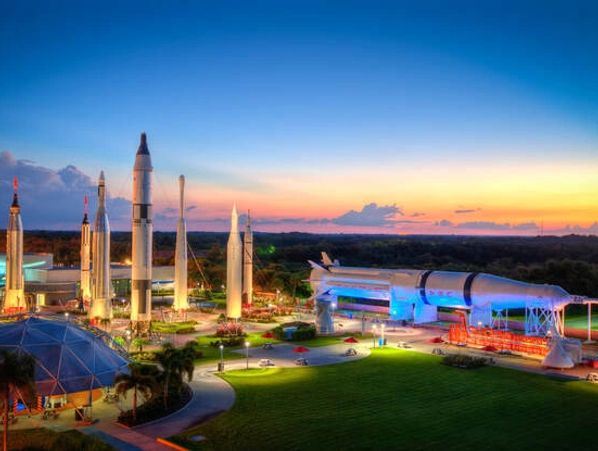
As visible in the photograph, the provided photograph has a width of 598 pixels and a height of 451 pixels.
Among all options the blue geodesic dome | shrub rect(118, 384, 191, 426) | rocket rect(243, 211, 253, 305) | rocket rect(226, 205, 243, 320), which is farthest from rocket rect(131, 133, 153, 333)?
shrub rect(118, 384, 191, 426)

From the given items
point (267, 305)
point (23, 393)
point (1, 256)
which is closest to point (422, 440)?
point (23, 393)

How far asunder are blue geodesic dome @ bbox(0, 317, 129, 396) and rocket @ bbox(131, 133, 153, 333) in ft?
54.5

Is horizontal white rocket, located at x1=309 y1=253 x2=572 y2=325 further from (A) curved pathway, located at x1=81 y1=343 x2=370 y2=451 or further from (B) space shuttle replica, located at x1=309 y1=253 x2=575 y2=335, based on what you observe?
(A) curved pathway, located at x1=81 y1=343 x2=370 y2=451

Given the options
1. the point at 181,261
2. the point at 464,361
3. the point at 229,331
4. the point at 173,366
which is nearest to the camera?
the point at 173,366

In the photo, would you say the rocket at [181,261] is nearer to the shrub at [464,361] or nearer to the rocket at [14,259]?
the rocket at [14,259]

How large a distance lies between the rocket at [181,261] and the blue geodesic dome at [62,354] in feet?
86.8

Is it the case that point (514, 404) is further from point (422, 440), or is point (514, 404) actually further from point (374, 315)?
point (374, 315)

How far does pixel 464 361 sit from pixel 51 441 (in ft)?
81.3

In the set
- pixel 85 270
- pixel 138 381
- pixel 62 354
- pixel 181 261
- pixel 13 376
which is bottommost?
pixel 138 381

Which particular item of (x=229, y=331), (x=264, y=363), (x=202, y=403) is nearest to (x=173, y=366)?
(x=202, y=403)

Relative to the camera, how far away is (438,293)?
52.2m

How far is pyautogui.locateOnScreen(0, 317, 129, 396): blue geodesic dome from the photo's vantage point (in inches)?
1055

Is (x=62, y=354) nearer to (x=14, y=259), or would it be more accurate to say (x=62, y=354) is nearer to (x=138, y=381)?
(x=138, y=381)

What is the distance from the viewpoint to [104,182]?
2131 inches
